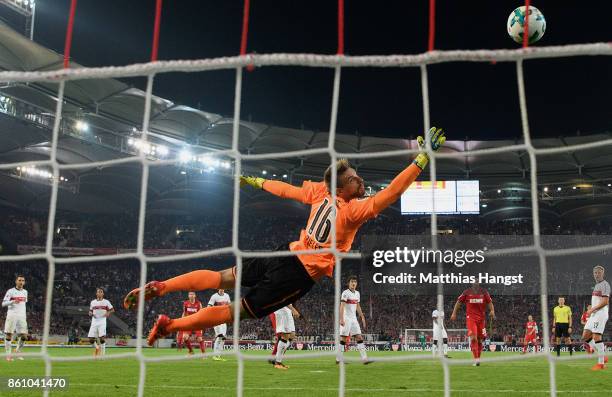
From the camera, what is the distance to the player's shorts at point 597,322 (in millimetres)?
9891

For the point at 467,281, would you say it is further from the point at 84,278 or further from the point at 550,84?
the point at 84,278

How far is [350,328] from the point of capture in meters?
11.9

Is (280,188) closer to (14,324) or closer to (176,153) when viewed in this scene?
(14,324)

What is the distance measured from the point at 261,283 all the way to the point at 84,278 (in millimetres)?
29057

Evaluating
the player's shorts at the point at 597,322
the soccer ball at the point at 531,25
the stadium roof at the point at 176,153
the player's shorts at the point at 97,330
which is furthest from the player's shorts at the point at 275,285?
the stadium roof at the point at 176,153

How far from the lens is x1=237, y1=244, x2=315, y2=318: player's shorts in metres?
4.52

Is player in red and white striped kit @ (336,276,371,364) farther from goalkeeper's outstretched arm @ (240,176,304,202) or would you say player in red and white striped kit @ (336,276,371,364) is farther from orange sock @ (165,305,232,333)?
orange sock @ (165,305,232,333)

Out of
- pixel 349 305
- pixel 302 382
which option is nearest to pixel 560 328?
pixel 349 305

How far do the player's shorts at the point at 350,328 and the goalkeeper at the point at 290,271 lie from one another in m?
7.12

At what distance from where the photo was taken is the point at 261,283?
15.1 feet

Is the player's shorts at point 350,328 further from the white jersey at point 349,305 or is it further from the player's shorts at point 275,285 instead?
the player's shorts at point 275,285

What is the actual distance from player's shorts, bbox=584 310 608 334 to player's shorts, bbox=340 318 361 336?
4.07 m

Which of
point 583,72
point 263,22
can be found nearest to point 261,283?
point 263,22

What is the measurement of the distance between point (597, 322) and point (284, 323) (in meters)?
5.15
